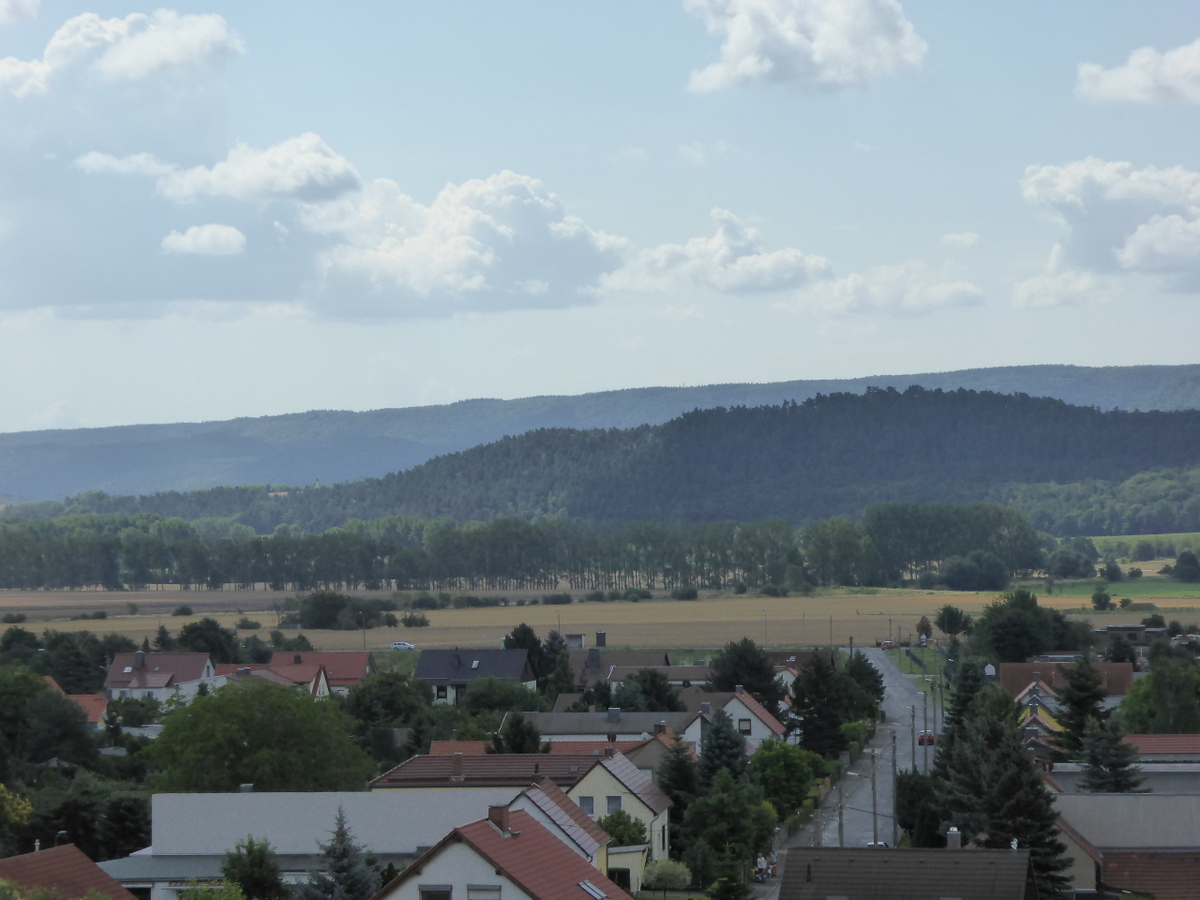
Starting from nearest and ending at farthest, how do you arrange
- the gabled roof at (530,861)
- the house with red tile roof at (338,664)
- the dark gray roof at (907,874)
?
the gabled roof at (530,861), the dark gray roof at (907,874), the house with red tile roof at (338,664)

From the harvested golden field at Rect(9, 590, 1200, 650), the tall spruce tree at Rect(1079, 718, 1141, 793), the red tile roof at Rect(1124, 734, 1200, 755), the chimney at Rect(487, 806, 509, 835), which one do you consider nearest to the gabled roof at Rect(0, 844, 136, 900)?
the chimney at Rect(487, 806, 509, 835)

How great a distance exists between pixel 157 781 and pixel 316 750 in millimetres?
4754

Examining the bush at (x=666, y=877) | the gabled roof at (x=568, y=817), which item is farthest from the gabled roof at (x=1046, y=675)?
the gabled roof at (x=568, y=817)

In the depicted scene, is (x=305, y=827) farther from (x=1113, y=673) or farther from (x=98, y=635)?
(x=98, y=635)

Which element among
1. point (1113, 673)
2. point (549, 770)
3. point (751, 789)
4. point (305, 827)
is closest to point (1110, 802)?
point (751, 789)

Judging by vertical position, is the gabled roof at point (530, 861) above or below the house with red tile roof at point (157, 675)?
above

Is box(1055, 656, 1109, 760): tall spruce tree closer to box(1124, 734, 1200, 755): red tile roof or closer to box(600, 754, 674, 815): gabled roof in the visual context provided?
box(1124, 734, 1200, 755): red tile roof

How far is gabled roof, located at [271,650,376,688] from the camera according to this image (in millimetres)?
97750

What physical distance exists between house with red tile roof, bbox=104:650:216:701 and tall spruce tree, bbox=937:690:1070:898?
54.1 meters

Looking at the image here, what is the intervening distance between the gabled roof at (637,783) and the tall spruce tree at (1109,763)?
1198cm

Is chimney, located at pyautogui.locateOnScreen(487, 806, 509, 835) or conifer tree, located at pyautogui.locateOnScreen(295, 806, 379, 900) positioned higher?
chimney, located at pyautogui.locateOnScreen(487, 806, 509, 835)

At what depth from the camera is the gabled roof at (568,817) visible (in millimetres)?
35469

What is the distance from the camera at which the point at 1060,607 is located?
140750 millimetres

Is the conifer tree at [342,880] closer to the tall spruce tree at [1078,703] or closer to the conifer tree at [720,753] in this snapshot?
the conifer tree at [720,753]
